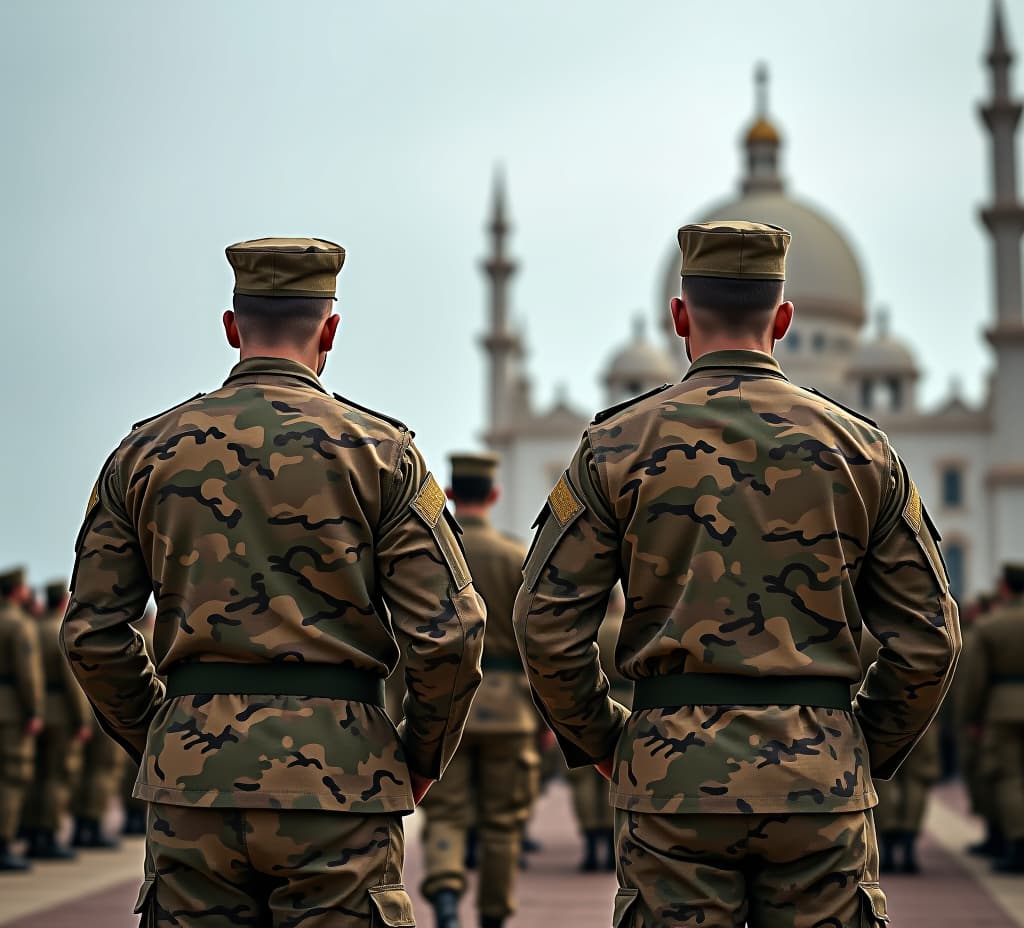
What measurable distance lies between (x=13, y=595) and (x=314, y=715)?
9.06 metres

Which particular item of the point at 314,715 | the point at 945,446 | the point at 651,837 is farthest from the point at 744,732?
the point at 945,446

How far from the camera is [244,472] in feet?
14.8

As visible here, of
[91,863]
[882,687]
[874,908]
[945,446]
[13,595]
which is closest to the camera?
[874,908]

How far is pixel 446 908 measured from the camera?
8555mm

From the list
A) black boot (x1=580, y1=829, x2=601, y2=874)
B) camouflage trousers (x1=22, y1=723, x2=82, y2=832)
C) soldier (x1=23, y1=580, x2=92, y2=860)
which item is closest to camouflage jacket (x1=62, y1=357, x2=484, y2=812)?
black boot (x1=580, y1=829, x2=601, y2=874)

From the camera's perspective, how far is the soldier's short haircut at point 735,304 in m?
4.60

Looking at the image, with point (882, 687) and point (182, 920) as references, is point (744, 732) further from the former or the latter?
point (182, 920)

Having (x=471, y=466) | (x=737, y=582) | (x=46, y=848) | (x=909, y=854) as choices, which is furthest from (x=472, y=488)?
(x=46, y=848)

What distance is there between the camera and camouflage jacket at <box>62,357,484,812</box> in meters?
4.35

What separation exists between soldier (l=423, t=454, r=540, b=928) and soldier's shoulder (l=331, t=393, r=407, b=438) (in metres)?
4.01

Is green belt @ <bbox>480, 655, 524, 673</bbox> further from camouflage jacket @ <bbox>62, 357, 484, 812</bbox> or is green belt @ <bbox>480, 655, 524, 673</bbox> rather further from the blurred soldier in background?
camouflage jacket @ <bbox>62, 357, 484, 812</bbox>

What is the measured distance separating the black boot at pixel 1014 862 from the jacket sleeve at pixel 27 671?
20.4 feet

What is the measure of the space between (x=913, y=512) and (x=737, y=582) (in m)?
0.47

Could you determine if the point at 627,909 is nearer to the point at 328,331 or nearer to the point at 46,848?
the point at 328,331
